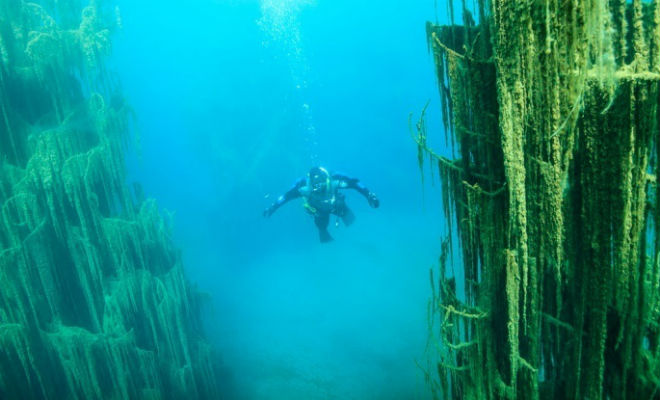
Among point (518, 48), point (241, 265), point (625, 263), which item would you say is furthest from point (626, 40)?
point (241, 265)

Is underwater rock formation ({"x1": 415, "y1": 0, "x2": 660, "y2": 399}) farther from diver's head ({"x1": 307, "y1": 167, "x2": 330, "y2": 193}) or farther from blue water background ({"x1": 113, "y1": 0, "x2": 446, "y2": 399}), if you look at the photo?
blue water background ({"x1": 113, "y1": 0, "x2": 446, "y2": 399})

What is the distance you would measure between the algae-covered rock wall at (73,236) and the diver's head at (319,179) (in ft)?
15.1

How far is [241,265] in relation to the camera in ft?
126

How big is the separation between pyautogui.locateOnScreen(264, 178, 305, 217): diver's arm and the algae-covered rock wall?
3170 mm

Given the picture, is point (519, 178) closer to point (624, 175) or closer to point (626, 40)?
point (624, 175)

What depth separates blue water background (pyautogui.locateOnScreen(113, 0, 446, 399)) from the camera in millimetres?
17953

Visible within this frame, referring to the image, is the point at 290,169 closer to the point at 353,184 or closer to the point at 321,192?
the point at 321,192

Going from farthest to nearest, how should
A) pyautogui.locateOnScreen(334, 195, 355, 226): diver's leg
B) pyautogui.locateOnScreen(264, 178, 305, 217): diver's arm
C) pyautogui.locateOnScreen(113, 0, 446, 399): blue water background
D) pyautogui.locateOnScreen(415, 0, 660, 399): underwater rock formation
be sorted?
pyautogui.locateOnScreen(113, 0, 446, 399): blue water background < pyautogui.locateOnScreen(334, 195, 355, 226): diver's leg < pyautogui.locateOnScreen(264, 178, 305, 217): diver's arm < pyautogui.locateOnScreen(415, 0, 660, 399): underwater rock formation

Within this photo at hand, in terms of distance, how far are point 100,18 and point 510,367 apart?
12.1 meters

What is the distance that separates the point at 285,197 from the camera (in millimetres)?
11742

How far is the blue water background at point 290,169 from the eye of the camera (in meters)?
18.0

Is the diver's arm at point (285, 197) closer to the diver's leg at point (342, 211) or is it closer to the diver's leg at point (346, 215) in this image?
the diver's leg at point (342, 211)

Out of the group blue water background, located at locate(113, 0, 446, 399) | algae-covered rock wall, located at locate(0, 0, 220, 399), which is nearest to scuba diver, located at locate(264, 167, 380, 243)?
algae-covered rock wall, located at locate(0, 0, 220, 399)

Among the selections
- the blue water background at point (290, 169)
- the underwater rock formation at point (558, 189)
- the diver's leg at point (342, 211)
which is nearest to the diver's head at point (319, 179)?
the diver's leg at point (342, 211)
